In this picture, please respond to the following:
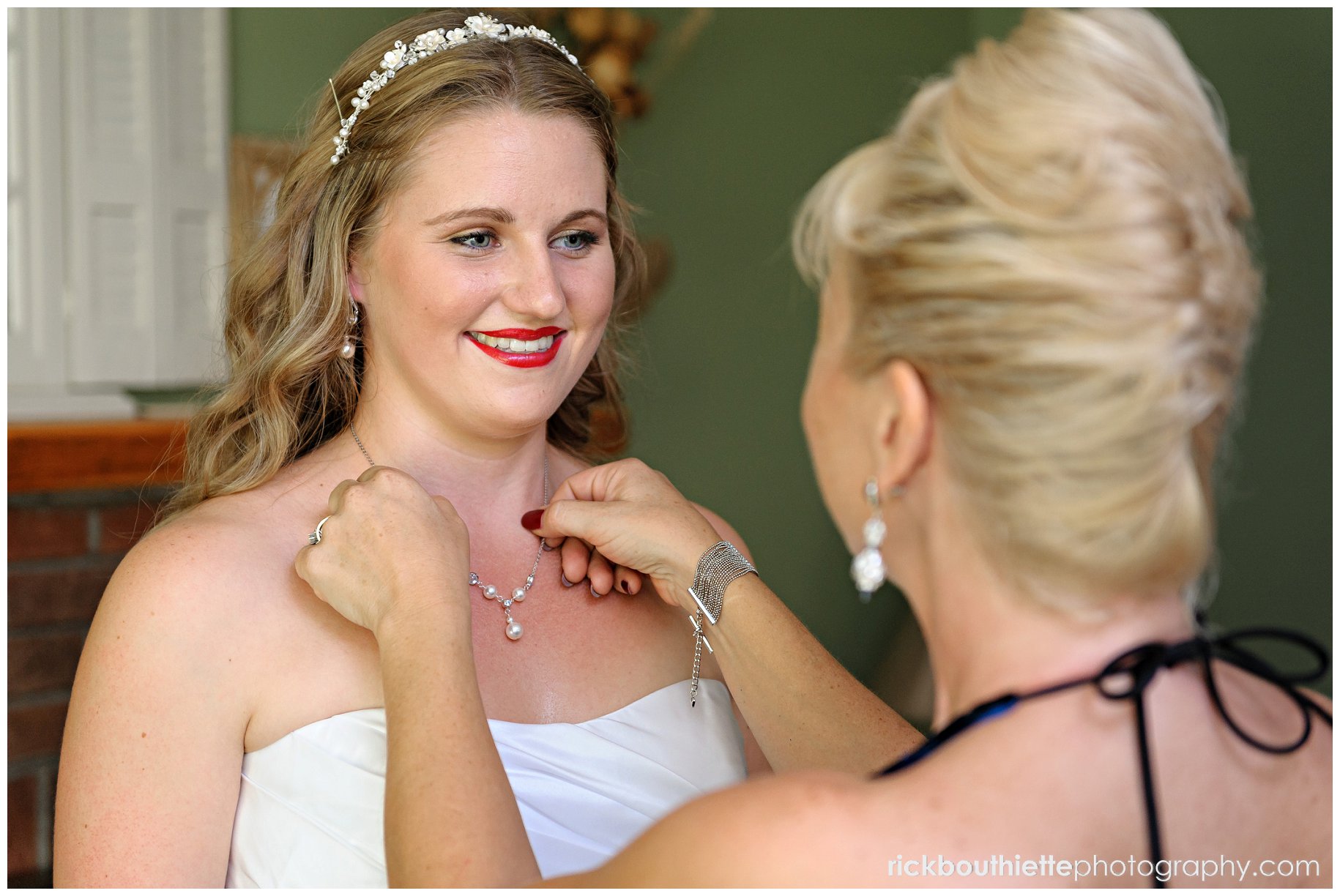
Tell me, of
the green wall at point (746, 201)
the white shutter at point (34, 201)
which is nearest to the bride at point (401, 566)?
the white shutter at point (34, 201)

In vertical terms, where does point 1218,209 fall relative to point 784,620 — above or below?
above

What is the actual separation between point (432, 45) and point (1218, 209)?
109 cm

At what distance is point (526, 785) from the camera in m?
1.47

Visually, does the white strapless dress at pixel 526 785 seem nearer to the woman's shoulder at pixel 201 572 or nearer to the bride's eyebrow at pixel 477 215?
the woman's shoulder at pixel 201 572

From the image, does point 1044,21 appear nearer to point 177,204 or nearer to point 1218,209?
point 1218,209

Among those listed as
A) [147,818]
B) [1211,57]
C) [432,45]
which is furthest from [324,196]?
[1211,57]

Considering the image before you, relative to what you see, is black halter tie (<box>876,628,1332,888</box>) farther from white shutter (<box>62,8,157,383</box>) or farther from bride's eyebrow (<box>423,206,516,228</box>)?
white shutter (<box>62,8,157,383</box>)

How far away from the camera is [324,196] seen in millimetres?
1671

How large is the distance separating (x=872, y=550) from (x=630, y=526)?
67cm

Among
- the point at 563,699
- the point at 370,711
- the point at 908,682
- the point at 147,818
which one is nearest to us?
the point at 147,818

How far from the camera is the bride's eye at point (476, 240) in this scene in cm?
153

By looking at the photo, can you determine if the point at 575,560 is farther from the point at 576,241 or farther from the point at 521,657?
the point at 576,241

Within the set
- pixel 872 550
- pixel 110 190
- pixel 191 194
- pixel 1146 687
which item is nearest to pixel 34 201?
pixel 110 190

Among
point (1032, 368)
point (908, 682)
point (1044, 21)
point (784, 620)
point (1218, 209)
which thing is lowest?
point (908, 682)
